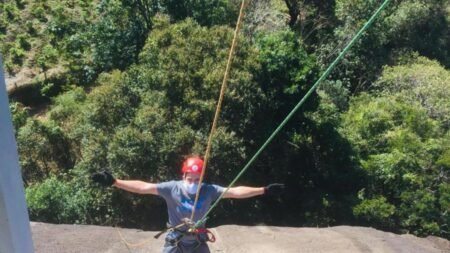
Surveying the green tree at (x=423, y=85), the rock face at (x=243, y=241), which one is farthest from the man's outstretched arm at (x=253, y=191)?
the green tree at (x=423, y=85)

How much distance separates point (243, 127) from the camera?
13.9 meters

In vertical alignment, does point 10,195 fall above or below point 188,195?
above

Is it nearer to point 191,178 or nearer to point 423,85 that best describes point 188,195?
point 191,178

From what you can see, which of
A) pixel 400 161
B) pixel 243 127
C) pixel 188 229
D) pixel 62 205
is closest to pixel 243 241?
pixel 188 229

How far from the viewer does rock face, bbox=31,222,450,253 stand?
9.16 m

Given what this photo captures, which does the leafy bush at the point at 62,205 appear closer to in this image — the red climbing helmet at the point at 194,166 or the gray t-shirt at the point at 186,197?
the gray t-shirt at the point at 186,197

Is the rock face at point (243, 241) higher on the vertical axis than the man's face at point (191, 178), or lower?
lower

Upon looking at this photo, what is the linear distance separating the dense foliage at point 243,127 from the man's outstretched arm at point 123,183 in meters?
7.48

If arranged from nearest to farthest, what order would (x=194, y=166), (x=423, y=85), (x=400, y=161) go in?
(x=194, y=166), (x=400, y=161), (x=423, y=85)

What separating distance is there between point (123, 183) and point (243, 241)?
4491mm

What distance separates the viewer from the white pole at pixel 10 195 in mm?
2170

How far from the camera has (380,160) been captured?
15273 mm

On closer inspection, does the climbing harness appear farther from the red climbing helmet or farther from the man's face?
the red climbing helmet

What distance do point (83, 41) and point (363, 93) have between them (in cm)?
845
